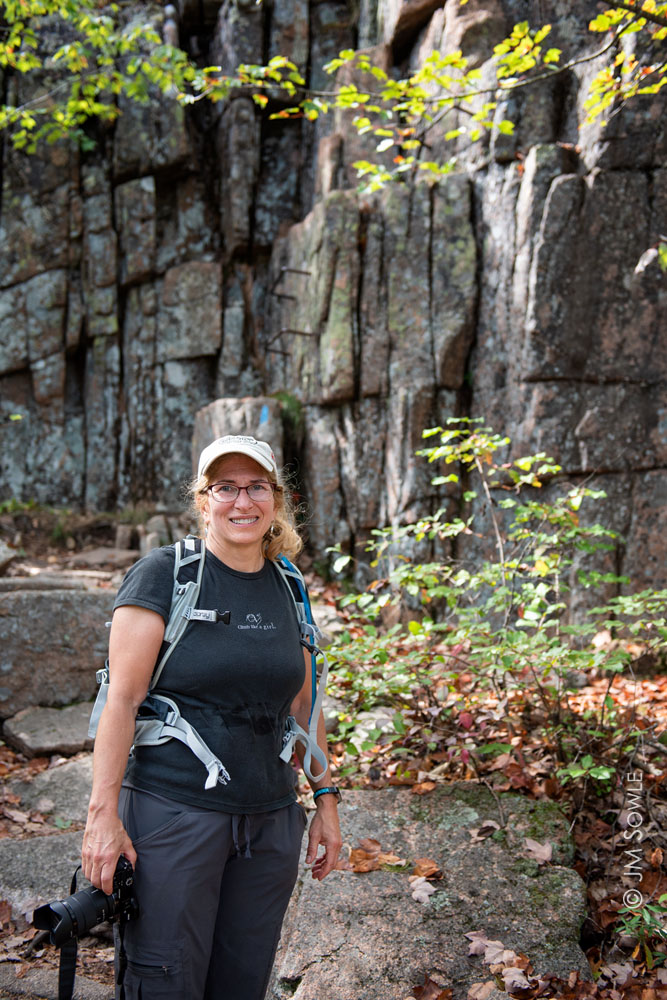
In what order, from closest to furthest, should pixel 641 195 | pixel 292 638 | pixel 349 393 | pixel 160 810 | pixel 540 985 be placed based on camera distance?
pixel 160 810 < pixel 292 638 < pixel 540 985 < pixel 641 195 < pixel 349 393

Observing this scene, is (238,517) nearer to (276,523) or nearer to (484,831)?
(276,523)

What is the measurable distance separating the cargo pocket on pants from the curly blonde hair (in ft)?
4.17

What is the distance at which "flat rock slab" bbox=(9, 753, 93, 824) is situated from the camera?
4.40 metres

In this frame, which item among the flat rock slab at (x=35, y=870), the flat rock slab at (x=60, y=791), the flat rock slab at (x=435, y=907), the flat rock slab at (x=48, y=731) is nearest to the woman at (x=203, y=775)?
the flat rock slab at (x=435, y=907)

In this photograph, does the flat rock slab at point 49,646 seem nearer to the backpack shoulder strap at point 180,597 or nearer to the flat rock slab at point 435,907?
the flat rock slab at point 435,907

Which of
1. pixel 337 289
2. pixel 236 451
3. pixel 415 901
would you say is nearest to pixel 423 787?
pixel 415 901

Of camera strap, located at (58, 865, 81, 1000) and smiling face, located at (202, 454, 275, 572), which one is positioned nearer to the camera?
camera strap, located at (58, 865, 81, 1000)

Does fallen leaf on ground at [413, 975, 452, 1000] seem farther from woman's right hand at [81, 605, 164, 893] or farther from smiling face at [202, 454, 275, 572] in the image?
smiling face at [202, 454, 275, 572]

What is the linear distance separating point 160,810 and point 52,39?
15066mm

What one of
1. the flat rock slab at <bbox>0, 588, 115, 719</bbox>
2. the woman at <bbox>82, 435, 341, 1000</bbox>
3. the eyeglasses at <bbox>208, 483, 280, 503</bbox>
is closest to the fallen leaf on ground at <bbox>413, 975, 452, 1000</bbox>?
the woman at <bbox>82, 435, 341, 1000</bbox>

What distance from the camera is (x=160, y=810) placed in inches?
84.4

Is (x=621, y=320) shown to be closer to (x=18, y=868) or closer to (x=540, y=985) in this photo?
(x=540, y=985)

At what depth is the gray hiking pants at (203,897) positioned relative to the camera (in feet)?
6.77

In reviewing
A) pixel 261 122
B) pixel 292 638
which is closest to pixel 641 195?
pixel 292 638
